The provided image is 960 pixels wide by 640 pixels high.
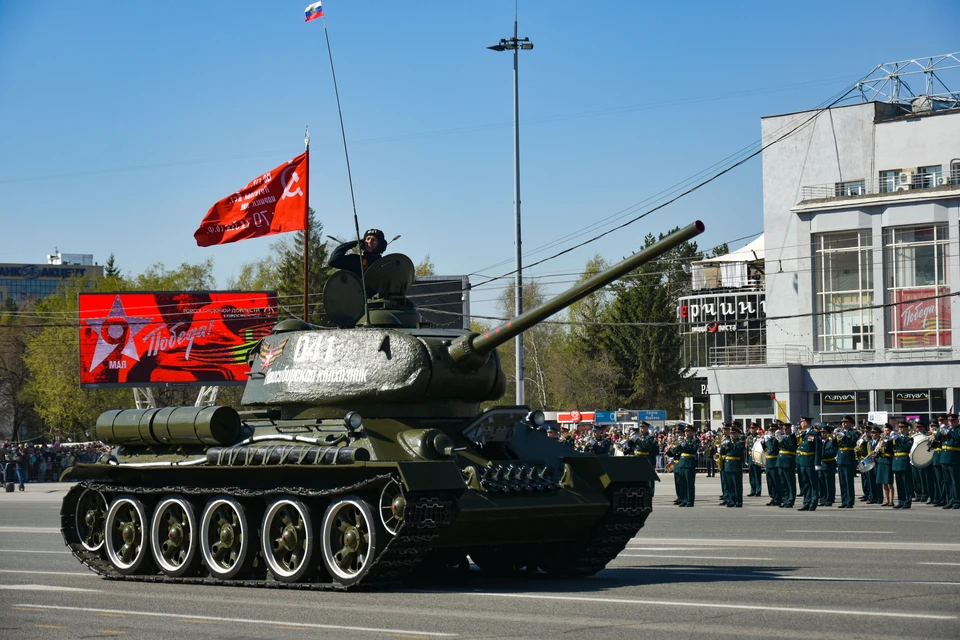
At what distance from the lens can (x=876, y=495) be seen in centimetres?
2773

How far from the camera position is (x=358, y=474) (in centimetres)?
1277

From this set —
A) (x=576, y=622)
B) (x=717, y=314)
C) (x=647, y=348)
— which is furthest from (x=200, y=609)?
(x=647, y=348)

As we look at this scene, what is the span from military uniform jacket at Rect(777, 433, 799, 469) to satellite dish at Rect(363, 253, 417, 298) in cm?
1238

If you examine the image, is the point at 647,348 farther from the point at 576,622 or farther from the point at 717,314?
the point at 576,622

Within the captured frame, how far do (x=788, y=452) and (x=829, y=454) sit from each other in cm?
82

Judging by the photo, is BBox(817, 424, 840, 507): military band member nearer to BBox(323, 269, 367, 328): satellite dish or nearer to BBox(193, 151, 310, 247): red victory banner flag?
BBox(193, 151, 310, 247): red victory banner flag

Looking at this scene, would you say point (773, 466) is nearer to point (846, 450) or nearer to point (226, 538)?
point (846, 450)

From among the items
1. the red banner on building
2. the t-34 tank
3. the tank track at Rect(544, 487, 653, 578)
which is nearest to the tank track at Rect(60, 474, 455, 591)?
the t-34 tank

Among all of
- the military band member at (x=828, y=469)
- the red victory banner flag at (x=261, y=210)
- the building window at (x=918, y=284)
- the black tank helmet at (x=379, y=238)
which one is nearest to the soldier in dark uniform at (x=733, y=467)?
the military band member at (x=828, y=469)

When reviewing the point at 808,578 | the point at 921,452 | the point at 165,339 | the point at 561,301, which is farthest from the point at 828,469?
the point at 165,339

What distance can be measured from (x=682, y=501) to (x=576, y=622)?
1853cm

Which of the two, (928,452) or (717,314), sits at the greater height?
(717,314)

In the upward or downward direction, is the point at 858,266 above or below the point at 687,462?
above

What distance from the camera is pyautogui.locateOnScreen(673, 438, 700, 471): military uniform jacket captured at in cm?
2734
